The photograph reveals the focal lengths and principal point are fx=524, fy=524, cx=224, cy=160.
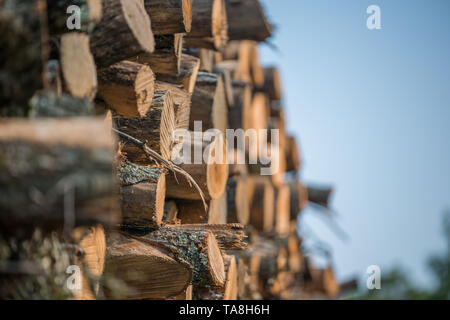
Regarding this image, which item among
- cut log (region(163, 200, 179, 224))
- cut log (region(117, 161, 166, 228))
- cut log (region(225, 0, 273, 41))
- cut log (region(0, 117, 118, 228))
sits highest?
cut log (region(225, 0, 273, 41))

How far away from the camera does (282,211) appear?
13.0ft

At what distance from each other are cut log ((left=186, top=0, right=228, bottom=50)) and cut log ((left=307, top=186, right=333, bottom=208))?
2406mm

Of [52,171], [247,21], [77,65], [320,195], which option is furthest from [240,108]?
[52,171]

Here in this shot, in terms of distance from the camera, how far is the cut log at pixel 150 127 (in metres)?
1.65

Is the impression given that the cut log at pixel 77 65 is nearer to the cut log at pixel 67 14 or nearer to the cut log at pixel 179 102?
the cut log at pixel 67 14

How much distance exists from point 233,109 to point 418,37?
1113 mm

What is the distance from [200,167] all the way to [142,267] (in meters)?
0.44

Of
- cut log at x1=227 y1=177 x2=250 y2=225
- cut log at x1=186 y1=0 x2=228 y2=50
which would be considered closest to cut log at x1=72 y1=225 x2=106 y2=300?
cut log at x1=186 y1=0 x2=228 y2=50

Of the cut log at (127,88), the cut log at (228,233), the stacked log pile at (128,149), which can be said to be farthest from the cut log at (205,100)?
the cut log at (127,88)

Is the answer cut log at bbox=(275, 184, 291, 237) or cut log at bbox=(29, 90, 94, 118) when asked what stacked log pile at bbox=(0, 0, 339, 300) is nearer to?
cut log at bbox=(29, 90, 94, 118)

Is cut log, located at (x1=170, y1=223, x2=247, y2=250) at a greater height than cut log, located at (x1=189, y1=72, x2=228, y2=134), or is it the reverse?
cut log, located at (x1=189, y1=72, x2=228, y2=134)

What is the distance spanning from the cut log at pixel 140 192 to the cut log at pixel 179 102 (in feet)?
1.11

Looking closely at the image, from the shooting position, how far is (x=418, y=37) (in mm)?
2941

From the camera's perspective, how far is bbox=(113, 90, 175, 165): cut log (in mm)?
1646
